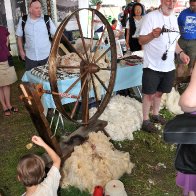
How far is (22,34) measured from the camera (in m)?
4.36

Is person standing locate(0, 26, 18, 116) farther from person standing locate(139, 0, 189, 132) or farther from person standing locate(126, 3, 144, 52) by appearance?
person standing locate(126, 3, 144, 52)

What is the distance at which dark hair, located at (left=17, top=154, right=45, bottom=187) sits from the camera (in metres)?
1.97

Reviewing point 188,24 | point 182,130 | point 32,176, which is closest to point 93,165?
point 32,176

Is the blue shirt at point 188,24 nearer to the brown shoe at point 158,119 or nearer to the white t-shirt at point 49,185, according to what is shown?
the brown shoe at point 158,119

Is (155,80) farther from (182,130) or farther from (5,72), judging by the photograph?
(182,130)

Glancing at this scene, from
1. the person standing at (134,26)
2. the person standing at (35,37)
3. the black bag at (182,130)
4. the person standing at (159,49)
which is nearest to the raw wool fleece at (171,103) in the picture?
the person standing at (159,49)

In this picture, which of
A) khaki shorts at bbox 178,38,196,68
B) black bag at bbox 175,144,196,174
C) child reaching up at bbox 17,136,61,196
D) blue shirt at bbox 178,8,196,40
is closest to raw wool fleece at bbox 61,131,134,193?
child reaching up at bbox 17,136,61,196

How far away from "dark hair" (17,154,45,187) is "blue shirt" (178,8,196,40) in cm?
443

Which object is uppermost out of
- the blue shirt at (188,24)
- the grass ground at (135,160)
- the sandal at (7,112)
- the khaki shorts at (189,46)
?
the blue shirt at (188,24)

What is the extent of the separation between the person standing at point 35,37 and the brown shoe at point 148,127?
5.97 ft

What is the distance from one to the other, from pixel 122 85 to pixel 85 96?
4.48 ft

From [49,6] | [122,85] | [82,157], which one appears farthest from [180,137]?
[49,6]

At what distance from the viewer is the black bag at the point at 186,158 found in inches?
54.3

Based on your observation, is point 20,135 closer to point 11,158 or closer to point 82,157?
point 11,158
